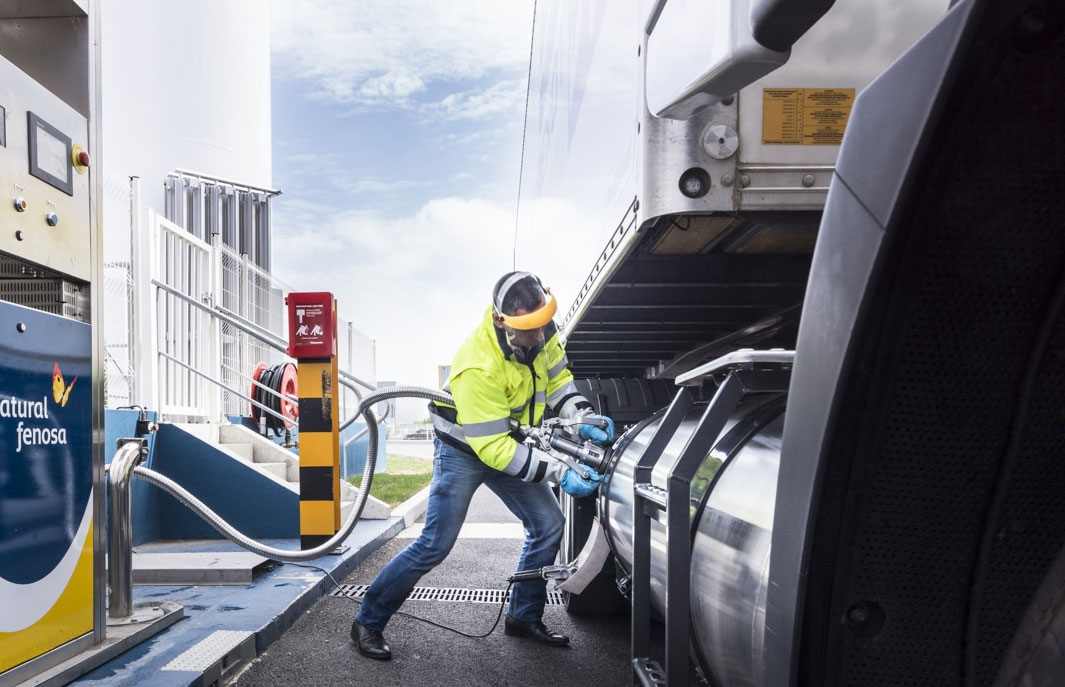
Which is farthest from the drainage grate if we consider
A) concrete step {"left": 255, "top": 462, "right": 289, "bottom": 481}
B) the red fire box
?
concrete step {"left": 255, "top": 462, "right": 289, "bottom": 481}

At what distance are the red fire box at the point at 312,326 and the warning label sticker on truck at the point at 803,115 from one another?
4.13 m

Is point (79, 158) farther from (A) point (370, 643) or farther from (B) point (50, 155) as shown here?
(A) point (370, 643)

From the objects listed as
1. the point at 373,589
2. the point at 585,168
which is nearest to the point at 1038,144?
the point at 585,168

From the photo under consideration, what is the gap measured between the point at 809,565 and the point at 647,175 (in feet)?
4.57

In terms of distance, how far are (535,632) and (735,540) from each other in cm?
264

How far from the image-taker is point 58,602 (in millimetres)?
3168

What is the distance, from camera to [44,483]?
10.2ft

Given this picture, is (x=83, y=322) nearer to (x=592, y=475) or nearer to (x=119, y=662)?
(x=119, y=662)

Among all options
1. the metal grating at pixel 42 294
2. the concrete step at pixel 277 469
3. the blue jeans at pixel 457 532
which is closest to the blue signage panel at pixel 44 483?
the metal grating at pixel 42 294

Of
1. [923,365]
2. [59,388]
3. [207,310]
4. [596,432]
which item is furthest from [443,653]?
[207,310]

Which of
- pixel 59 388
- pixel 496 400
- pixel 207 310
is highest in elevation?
pixel 207 310

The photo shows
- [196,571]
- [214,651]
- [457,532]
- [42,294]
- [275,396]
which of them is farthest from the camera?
[275,396]

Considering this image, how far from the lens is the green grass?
9879 millimetres

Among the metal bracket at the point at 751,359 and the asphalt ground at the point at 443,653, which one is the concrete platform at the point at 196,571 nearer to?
the asphalt ground at the point at 443,653
